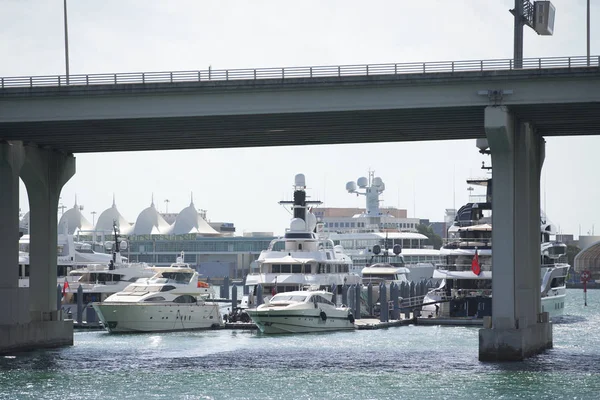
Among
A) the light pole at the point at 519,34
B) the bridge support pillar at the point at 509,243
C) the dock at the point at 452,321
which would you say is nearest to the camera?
the bridge support pillar at the point at 509,243

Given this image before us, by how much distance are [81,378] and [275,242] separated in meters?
35.3

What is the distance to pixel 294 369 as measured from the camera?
46562 millimetres

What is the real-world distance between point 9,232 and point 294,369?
584 inches

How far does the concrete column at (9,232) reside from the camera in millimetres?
51844

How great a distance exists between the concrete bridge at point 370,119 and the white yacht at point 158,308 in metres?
12.1

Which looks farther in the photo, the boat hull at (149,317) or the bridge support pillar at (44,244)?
the boat hull at (149,317)

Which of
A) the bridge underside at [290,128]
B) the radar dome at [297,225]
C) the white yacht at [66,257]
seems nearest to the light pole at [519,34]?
the bridge underside at [290,128]

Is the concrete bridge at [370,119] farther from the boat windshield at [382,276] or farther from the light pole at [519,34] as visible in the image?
the boat windshield at [382,276]

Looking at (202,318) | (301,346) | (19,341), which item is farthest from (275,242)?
(19,341)

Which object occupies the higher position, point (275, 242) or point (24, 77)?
point (24, 77)

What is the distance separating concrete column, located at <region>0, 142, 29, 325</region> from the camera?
51.8 m

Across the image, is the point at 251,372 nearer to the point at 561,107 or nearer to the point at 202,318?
the point at 561,107

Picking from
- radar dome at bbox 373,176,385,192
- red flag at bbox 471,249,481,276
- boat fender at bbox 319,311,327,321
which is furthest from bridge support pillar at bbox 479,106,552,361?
radar dome at bbox 373,176,385,192

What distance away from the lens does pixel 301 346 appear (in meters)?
57.7
